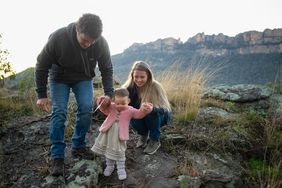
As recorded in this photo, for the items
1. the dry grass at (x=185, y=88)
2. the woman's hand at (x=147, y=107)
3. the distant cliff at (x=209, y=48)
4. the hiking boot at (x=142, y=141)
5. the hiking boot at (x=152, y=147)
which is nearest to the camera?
the woman's hand at (x=147, y=107)

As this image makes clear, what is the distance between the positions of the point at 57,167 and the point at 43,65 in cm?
104

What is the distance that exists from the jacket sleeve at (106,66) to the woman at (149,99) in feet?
1.19

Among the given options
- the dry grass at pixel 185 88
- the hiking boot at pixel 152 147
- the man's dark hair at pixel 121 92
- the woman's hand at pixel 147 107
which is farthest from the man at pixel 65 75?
the dry grass at pixel 185 88

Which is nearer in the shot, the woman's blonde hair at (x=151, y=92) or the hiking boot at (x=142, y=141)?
the woman's blonde hair at (x=151, y=92)

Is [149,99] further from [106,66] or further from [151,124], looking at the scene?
[106,66]

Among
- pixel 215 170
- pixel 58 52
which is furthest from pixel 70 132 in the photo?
pixel 215 170

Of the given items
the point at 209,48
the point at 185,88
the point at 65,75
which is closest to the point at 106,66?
the point at 65,75

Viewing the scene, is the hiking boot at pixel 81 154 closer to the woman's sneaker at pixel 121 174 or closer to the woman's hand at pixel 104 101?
the woman's sneaker at pixel 121 174

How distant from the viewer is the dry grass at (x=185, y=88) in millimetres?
5391

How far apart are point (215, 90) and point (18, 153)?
4.43 meters

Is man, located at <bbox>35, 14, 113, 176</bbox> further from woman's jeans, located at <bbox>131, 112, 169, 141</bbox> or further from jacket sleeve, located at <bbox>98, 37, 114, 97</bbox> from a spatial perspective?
woman's jeans, located at <bbox>131, 112, 169, 141</bbox>

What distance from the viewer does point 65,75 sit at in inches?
137

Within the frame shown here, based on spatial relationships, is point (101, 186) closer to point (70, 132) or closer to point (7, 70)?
point (70, 132)

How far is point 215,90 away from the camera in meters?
7.18
